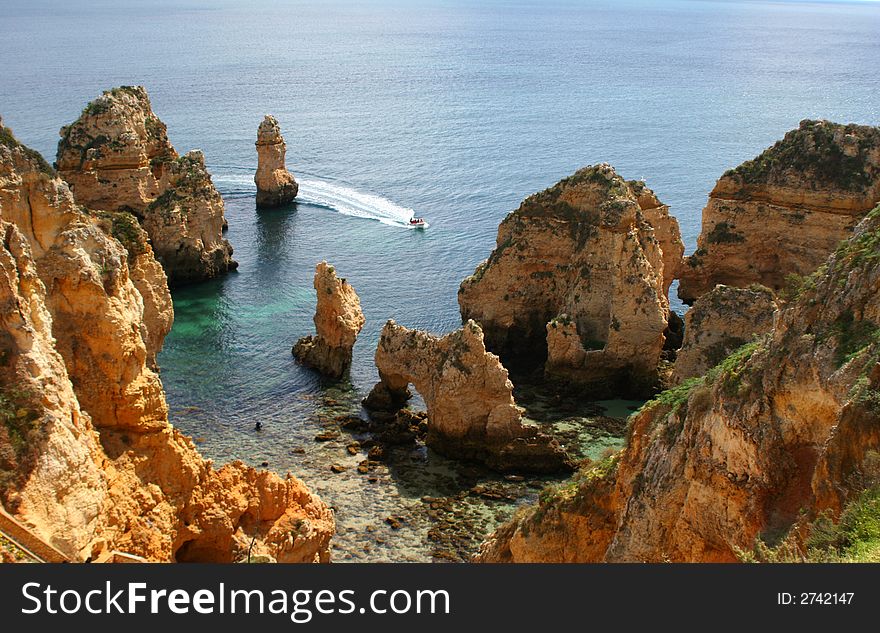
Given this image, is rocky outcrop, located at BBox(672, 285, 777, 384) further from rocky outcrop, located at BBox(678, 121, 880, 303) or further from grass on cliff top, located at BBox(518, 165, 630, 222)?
rocky outcrop, located at BBox(678, 121, 880, 303)

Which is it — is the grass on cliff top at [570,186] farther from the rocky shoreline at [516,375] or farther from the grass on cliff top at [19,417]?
the grass on cliff top at [19,417]

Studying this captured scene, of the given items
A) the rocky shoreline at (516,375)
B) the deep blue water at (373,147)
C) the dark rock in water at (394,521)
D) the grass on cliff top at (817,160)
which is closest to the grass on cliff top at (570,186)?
the rocky shoreline at (516,375)

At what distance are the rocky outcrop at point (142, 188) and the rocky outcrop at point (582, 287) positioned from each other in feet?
74.4

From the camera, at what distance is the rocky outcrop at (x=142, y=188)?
6269 cm

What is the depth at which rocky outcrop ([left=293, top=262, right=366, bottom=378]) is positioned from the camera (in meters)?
47.5

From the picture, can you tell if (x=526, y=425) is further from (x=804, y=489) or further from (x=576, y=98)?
(x=576, y=98)

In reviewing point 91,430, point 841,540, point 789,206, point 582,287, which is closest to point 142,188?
point 582,287

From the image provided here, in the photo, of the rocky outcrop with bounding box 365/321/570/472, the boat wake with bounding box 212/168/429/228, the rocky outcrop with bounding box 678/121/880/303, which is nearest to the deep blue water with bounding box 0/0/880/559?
the boat wake with bounding box 212/168/429/228

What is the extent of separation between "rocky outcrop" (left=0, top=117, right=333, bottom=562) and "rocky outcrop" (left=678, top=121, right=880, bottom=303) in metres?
35.0

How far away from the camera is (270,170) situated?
277 ft

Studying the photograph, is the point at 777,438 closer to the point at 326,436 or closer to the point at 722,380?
the point at 722,380

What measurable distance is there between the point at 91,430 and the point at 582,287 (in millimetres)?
29259

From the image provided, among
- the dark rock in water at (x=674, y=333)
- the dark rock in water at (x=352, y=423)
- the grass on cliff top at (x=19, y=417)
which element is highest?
the grass on cliff top at (x=19, y=417)
